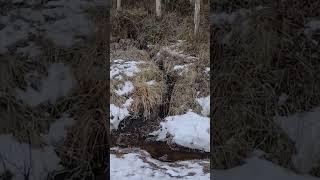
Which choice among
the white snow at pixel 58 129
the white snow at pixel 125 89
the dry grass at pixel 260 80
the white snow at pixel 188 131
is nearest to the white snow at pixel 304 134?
the dry grass at pixel 260 80

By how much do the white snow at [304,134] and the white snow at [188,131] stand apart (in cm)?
229

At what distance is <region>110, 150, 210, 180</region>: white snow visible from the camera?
3143mm

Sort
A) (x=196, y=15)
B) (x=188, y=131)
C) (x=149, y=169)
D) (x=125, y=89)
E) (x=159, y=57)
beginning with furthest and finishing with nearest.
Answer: (x=159, y=57) < (x=196, y=15) < (x=125, y=89) < (x=188, y=131) < (x=149, y=169)

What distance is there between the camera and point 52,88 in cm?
173

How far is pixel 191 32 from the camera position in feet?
15.5

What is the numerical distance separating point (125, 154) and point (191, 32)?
150 cm

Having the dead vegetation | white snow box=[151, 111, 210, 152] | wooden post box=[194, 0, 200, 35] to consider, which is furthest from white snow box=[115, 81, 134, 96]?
wooden post box=[194, 0, 200, 35]

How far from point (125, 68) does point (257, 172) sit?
308cm

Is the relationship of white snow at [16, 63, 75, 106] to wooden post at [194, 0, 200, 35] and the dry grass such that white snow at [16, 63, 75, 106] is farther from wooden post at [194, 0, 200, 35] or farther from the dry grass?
wooden post at [194, 0, 200, 35]

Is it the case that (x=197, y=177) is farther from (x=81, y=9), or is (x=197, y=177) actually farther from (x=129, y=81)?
(x=81, y=9)

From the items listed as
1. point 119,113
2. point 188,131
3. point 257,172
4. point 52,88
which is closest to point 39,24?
point 52,88

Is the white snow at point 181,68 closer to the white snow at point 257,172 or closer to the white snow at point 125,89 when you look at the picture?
the white snow at point 125,89

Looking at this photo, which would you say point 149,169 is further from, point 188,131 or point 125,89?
point 125,89

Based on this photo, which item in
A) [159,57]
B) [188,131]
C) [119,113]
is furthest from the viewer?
[159,57]
